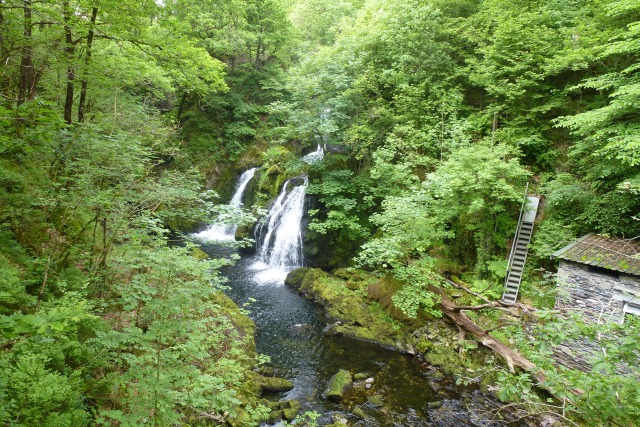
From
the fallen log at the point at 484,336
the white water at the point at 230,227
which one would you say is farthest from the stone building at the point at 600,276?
the white water at the point at 230,227

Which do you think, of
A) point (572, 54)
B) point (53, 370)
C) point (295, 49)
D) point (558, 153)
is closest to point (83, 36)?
point (53, 370)

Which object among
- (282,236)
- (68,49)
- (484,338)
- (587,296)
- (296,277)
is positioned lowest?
(296,277)

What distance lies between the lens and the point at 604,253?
24.3 ft

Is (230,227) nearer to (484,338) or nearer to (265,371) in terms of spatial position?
(265,371)

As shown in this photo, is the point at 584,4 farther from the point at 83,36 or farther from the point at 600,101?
the point at 83,36

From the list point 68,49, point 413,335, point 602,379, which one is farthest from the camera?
point 413,335

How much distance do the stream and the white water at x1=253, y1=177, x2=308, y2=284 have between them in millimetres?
648

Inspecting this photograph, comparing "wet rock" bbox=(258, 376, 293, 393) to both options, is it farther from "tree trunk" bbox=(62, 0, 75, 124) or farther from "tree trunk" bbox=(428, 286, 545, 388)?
"tree trunk" bbox=(62, 0, 75, 124)

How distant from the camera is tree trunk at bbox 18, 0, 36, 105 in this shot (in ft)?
16.2

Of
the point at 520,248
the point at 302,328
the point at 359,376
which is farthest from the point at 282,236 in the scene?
the point at 520,248

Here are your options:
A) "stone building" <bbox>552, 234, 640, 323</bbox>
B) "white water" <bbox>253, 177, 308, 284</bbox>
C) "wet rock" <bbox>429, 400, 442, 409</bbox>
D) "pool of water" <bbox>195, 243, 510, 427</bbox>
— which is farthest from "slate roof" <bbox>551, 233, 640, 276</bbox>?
"white water" <bbox>253, 177, 308, 284</bbox>

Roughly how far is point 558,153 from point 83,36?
12.7 metres

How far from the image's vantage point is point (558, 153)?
1016 centimetres

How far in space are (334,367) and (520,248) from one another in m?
6.57
